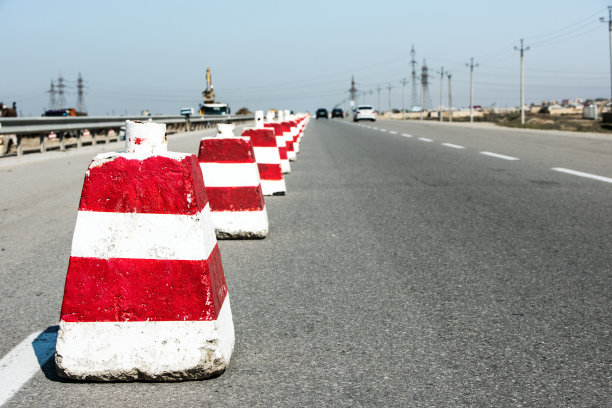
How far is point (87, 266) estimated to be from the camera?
317 centimetres

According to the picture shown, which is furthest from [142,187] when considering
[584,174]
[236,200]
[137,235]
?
[584,174]

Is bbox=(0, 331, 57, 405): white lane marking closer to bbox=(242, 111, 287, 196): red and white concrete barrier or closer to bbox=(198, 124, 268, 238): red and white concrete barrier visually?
bbox=(198, 124, 268, 238): red and white concrete barrier

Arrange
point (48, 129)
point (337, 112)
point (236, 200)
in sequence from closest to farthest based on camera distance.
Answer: point (236, 200) → point (48, 129) → point (337, 112)

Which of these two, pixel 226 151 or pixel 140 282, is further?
pixel 226 151

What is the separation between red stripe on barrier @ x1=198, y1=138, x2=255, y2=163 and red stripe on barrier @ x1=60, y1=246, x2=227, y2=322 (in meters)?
3.47

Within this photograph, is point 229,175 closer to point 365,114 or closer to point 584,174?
point 584,174

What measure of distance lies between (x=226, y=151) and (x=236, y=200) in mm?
488

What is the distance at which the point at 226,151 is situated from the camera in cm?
666

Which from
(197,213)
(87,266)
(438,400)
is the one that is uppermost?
(197,213)

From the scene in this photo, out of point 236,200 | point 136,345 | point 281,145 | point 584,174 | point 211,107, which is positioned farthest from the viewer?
point 211,107

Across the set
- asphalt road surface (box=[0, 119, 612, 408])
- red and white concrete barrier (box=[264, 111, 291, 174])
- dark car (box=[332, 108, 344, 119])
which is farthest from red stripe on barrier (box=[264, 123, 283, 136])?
dark car (box=[332, 108, 344, 119])

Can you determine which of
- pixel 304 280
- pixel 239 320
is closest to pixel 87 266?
pixel 239 320

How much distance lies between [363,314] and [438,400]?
1.19 meters

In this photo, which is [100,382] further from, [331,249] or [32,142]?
[32,142]
